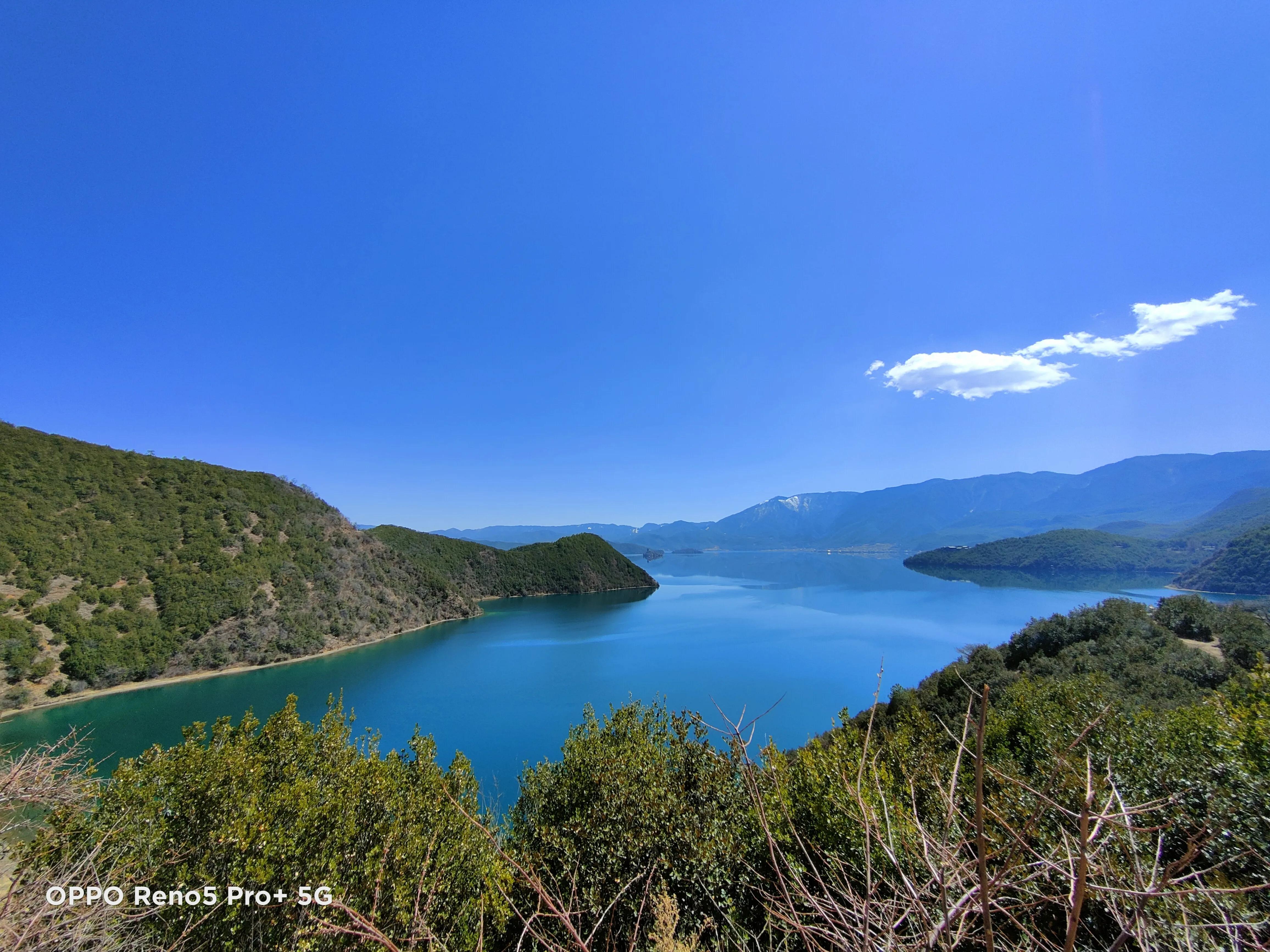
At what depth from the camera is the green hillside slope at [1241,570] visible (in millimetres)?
69250

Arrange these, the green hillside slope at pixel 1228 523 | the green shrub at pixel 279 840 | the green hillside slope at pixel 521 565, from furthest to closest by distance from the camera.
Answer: the green hillside slope at pixel 1228 523
the green hillside slope at pixel 521 565
the green shrub at pixel 279 840

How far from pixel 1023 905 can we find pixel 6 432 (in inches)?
2907

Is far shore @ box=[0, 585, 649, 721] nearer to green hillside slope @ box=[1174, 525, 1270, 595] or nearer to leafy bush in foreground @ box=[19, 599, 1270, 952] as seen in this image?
leafy bush in foreground @ box=[19, 599, 1270, 952]

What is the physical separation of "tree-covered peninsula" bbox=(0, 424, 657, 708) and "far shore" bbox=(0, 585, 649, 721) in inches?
13.4

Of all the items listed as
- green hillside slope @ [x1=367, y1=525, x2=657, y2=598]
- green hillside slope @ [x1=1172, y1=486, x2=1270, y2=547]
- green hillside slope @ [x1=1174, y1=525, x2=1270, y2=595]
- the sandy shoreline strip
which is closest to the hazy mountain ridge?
green hillside slope @ [x1=1174, y1=525, x2=1270, y2=595]

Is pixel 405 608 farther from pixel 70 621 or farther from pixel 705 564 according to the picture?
pixel 705 564

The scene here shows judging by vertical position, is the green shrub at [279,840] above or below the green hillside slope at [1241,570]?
above

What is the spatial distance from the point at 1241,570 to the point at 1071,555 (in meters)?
43.8

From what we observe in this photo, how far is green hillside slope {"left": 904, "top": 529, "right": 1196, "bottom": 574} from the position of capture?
106 m

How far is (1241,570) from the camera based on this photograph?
72.8 metres

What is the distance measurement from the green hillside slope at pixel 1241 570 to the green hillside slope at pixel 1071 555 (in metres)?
25.6

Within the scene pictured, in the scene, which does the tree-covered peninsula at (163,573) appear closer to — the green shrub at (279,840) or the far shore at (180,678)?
the far shore at (180,678)

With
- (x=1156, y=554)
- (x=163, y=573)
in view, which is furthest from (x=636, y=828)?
(x=1156, y=554)

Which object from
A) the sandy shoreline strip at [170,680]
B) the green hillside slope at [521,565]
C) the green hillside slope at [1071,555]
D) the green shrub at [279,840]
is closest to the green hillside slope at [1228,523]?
the green hillside slope at [1071,555]
